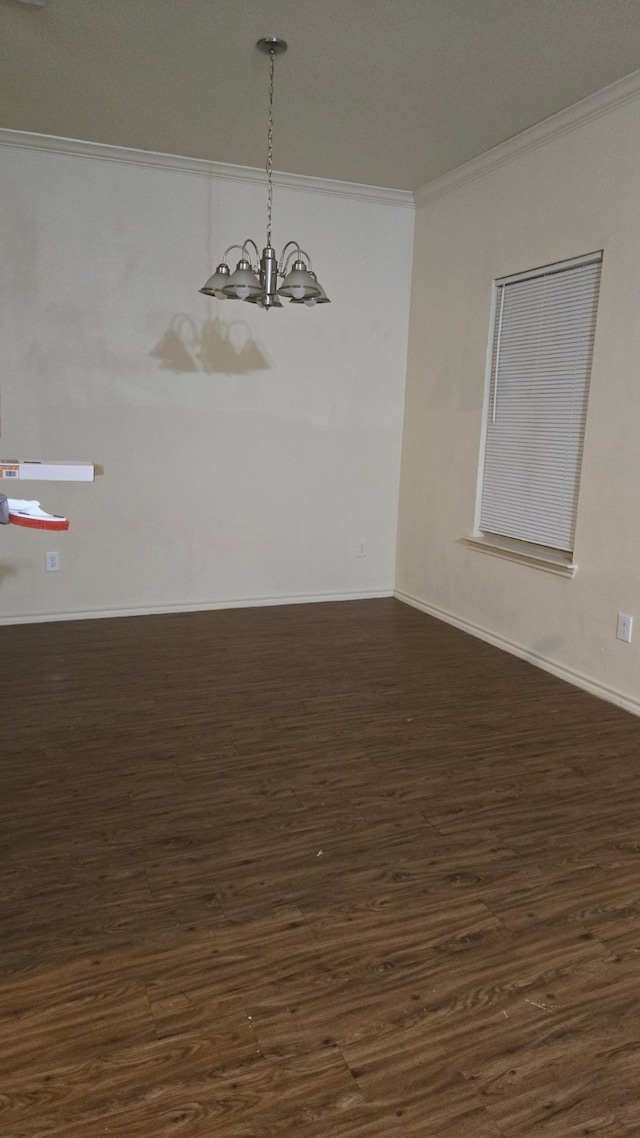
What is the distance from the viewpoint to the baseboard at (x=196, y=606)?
14.9 feet

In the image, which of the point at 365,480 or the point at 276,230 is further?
the point at 365,480

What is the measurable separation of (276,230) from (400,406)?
142cm

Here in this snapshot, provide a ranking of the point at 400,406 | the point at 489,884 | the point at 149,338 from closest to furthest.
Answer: the point at 489,884
the point at 149,338
the point at 400,406

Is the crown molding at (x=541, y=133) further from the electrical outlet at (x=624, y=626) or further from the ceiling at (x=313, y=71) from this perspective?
the electrical outlet at (x=624, y=626)

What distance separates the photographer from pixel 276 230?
4.70 m

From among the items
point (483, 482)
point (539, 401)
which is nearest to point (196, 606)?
point (483, 482)

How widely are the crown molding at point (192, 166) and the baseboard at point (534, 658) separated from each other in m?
2.70

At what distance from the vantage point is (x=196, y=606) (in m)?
4.94

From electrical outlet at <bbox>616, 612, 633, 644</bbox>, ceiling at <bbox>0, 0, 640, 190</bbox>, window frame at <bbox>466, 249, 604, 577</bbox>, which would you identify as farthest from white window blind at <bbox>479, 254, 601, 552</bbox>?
ceiling at <bbox>0, 0, 640, 190</bbox>

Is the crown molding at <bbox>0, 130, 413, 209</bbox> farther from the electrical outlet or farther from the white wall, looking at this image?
the electrical outlet

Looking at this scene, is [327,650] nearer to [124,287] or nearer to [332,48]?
[124,287]

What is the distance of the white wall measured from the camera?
4.29 m

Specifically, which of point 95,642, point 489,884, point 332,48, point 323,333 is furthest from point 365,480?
point 489,884

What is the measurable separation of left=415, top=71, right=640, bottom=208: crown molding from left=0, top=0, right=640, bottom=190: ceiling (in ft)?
0.17
